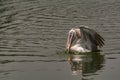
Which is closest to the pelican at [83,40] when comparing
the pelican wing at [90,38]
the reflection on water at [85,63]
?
the pelican wing at [90,38]

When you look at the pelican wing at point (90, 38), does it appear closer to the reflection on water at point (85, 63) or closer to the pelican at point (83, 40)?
the pelican at point (83, 40)

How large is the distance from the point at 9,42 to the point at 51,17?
470 centimetres

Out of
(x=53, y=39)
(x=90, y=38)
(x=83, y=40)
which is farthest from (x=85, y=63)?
(x=53, y=39)

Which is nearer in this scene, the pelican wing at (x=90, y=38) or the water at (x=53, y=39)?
the water at (x=53, y=39)

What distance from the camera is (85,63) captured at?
1502 centimetres

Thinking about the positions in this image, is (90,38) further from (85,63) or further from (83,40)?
(85,63)

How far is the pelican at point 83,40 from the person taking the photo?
52.6 ft

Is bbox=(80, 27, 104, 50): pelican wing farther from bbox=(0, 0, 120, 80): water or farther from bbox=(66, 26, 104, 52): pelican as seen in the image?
bbox=(0, 0, 120, 80): water

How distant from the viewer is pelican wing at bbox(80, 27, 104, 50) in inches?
628

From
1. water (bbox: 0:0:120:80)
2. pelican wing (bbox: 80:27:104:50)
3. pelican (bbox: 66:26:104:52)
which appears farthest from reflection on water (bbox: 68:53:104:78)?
pelican wing (bbox: 80:27:104:50)

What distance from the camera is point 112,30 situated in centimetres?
1880

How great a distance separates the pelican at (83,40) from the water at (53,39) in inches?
11.6

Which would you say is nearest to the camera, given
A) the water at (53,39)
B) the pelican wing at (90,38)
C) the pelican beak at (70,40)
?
the water at (53,39)

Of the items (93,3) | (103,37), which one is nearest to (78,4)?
(93,3)
